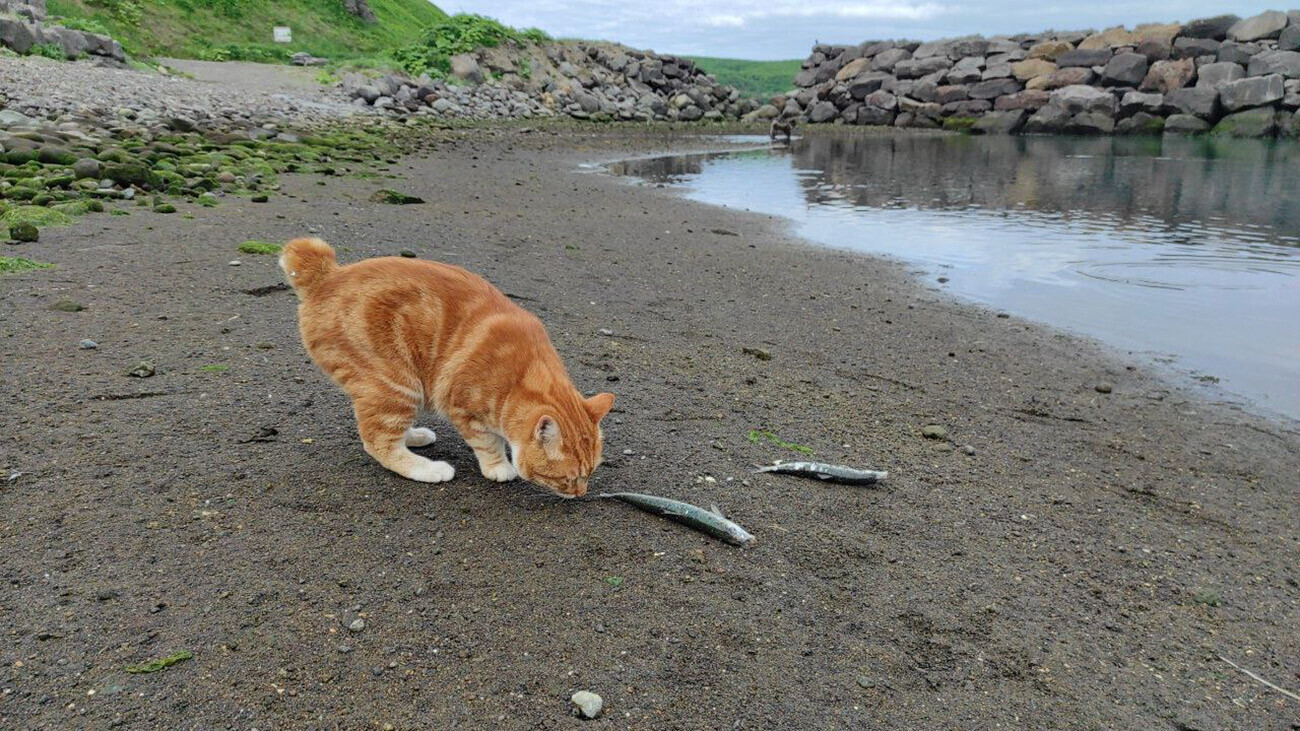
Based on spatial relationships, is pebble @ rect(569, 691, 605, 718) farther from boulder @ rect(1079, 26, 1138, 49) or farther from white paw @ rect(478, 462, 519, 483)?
boulder @ rect(1079, 26, 1138, 49)

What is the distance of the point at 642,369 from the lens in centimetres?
689

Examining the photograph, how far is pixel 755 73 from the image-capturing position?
115688 millimetres

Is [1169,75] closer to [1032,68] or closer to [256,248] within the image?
[1032,68]

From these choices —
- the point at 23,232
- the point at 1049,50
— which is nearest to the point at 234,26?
the point at 23,232

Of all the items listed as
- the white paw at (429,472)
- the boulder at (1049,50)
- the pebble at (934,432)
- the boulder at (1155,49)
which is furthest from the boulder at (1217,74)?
the white paw at (429,472)

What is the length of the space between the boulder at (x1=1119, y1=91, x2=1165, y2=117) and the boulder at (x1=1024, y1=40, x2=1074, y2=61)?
6371 mm

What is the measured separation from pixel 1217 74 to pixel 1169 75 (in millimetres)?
2178

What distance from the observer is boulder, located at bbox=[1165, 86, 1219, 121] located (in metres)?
42.8

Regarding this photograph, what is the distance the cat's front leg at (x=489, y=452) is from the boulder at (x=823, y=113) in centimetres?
5573

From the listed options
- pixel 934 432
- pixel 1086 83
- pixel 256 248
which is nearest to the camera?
pixel 934 432

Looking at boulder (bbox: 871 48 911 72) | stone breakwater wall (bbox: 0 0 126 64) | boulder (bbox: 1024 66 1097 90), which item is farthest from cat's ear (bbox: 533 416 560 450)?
boulder (bbox: 871 48 911 72)

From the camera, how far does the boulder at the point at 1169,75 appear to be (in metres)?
44.8

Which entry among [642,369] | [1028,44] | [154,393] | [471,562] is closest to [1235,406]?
[642,369]

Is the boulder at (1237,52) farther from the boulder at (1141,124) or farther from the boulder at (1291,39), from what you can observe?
the boulder at (1141,124)
